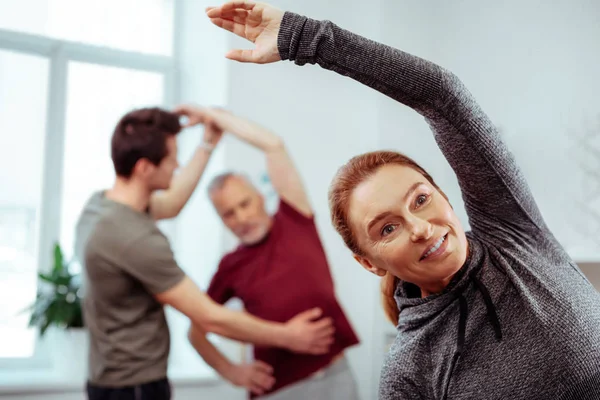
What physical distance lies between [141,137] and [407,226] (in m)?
1.20

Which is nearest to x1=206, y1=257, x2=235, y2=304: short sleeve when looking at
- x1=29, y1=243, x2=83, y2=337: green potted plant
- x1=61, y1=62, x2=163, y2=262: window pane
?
x1=29, y1=243, x2=83, y2=337: green potted plant

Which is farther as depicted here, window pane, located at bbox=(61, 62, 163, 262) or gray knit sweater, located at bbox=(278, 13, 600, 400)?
window pane, located at bbox=(61, 62, 163, 262)

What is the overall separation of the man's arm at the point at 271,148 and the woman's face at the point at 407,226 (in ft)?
3.99

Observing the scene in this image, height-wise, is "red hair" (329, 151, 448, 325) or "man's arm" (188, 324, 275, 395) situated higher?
"red hair" (329, 151, 448, 325)

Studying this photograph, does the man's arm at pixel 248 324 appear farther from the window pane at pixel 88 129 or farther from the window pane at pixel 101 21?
the window pane at pixel 101 21

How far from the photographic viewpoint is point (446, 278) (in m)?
0.96

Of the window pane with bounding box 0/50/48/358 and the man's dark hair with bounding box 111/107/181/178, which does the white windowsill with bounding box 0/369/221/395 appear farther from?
the man's dark hair with bounding box 111/107/181/178

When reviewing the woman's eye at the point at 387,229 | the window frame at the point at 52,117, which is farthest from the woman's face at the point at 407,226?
the window frame at the point at 52,117

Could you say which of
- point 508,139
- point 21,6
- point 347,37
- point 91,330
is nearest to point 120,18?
point 21,6

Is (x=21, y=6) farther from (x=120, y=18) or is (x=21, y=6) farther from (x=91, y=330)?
(x=91, y=330)

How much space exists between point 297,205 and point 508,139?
0.74m

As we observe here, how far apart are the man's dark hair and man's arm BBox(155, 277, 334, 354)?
1.25 ft

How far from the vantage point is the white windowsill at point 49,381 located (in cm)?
240

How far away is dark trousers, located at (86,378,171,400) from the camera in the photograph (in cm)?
186
